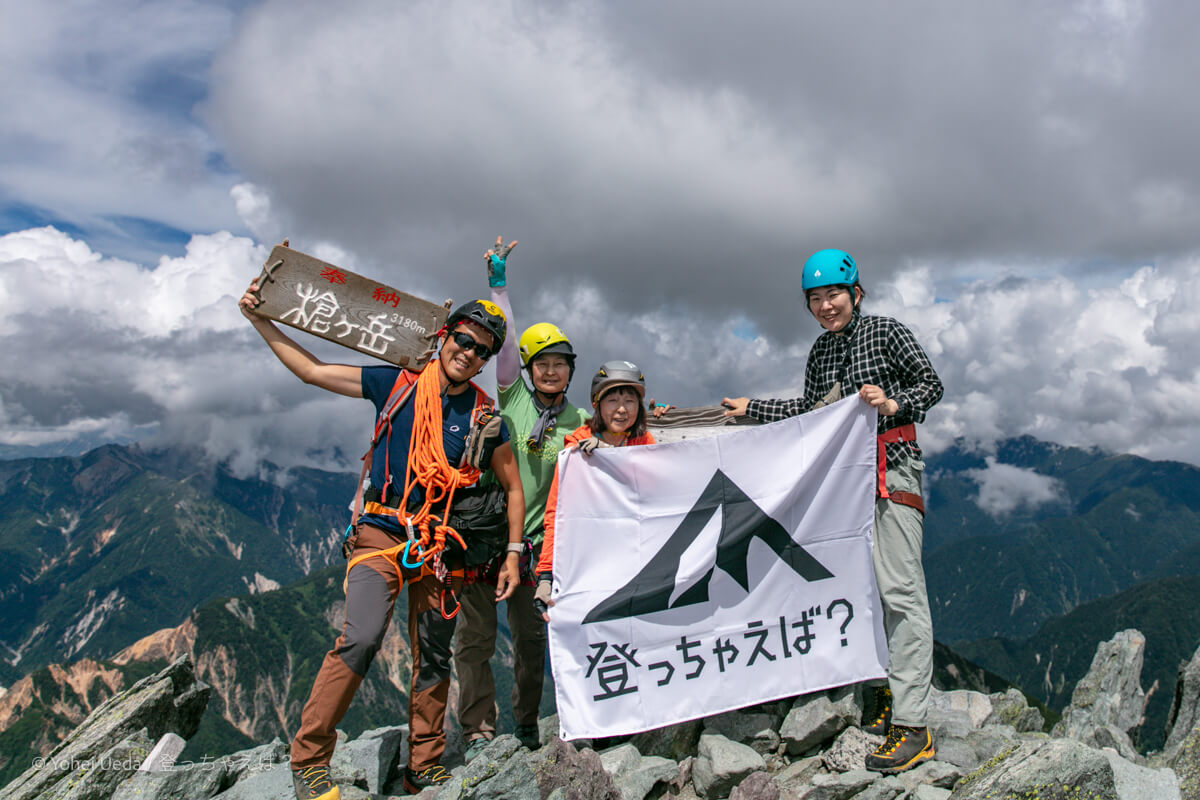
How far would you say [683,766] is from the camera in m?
7.97

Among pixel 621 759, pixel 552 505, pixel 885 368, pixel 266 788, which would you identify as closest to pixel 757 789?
pixel 621 759

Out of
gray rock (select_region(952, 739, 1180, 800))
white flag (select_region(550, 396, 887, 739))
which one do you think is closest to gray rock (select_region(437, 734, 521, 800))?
white flag (select_region(550, 396, 887, 739))

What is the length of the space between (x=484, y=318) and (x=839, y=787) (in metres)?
6.34

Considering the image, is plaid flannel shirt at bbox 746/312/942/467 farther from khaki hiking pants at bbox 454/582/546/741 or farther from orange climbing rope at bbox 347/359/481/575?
khaki hiking pants at bbox 454/582/546/741

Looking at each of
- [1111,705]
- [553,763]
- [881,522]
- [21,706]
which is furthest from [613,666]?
[21,706]

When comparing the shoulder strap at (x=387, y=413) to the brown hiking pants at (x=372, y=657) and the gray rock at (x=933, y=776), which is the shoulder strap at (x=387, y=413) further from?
the gray rock at (x=933, y=776)

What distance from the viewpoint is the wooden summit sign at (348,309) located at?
28.1 ft

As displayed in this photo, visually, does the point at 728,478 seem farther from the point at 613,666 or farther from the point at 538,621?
the point at 538,621

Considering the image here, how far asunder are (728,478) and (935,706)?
21.0ft

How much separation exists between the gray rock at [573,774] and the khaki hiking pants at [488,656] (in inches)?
61.4

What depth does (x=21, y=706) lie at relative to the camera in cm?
19438

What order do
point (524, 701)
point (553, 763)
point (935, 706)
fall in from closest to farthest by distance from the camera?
point (553, 763), point (524, 701), point (935, 706)

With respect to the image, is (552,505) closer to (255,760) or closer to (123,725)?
(255,760)

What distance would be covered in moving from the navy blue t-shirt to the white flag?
1309 mm
